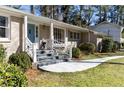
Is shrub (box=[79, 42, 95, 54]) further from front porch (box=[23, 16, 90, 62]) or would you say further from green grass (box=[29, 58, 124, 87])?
green grass (box=[29, 58, 124, 87])

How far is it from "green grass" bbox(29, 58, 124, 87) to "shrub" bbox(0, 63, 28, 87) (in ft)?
8.78

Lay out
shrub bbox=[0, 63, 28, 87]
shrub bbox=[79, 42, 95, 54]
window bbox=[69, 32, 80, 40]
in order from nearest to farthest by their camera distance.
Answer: shrub bbox=[0, 63, 28, 87]
shrub bbox=[79, 42, 95, 54]
window bbox=[69, 32, 80, 40]

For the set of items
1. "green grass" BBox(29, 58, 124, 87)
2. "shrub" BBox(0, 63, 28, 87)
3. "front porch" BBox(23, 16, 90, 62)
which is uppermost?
"front porch" BBox(23, 16, 90, 62)

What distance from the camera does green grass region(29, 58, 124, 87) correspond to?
10.6 m

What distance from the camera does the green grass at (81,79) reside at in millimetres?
10602

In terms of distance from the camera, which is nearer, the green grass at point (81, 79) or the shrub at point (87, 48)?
the green grass at point (81, 79)

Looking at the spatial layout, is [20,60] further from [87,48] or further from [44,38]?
[87,48]

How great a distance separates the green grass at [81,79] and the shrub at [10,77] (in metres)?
2.68

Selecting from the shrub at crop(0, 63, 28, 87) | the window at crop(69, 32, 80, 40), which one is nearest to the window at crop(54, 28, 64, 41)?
the window at crop(69, 32, 80, 40)

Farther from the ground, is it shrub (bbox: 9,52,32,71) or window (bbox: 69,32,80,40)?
window (bbox: 69,32,80,40)

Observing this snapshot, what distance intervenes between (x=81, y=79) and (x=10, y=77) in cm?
495

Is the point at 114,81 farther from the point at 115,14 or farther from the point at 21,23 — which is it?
the point at 115,14

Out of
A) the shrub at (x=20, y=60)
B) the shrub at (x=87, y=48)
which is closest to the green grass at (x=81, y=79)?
the shrub at (x=20, y=60)

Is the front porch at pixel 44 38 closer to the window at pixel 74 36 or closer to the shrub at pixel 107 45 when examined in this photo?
the window at pixel 74 36
